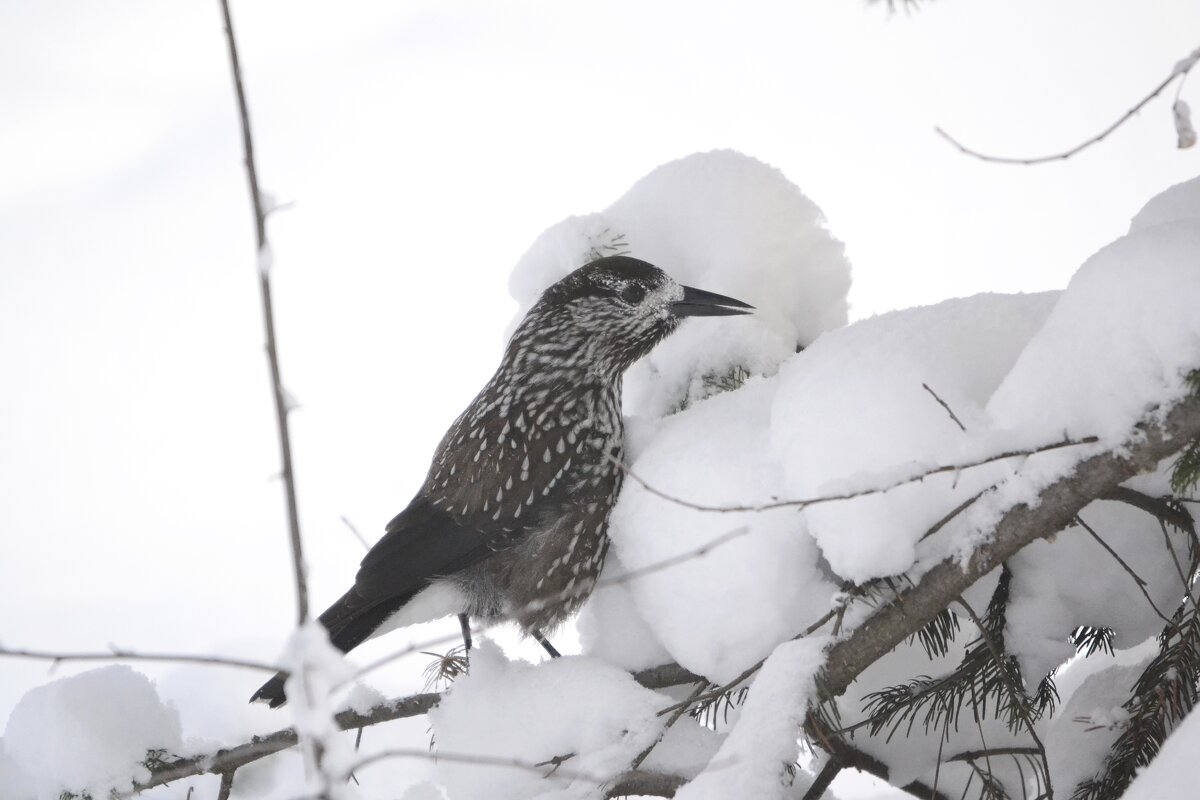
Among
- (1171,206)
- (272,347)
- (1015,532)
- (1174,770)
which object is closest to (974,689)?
(1015,532)

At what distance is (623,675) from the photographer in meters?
2.14

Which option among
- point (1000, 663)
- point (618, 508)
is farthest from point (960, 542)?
point (618, 508)

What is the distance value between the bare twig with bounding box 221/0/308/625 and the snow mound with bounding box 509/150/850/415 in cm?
203

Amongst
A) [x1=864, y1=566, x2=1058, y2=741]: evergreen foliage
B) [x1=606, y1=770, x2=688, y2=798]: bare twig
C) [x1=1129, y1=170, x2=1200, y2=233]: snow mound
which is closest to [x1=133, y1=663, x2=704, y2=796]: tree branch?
[x1=606, y1=770, x2=688, y2=798]: bare twig

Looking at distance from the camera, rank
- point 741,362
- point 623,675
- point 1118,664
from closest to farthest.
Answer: point 623,675 < point 1118,664 < point 741,362

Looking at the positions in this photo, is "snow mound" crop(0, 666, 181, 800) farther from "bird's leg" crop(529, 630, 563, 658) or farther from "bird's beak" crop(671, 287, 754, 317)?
"bird's beak" crop(671, 287, 754, 317)

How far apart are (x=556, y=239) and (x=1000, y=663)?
6.48 feet

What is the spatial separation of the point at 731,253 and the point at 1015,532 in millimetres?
1609

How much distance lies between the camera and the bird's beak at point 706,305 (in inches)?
111

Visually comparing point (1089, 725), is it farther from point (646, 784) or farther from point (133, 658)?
point (133, 658)

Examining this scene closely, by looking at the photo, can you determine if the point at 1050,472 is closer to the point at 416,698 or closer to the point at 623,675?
the point at 623,675

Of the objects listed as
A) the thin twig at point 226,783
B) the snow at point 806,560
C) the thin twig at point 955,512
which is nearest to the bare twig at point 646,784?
the snow at point 806,560

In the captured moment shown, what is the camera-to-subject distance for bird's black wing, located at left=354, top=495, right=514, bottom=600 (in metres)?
2.61

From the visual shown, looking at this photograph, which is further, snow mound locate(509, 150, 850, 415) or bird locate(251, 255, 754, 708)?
snow mound locate(509, 150, 850, 415)
